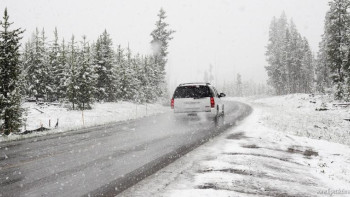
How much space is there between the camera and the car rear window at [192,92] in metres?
15.6

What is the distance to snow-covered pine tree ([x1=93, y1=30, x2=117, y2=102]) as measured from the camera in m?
35.1

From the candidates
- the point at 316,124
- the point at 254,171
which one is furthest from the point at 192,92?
the point at 316,124

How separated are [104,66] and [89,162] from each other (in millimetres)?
29284

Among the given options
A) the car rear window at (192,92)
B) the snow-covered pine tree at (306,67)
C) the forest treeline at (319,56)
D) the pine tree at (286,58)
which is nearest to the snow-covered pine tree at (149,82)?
the forest treeline at (319,56)

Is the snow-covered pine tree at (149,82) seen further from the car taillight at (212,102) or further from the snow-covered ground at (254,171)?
the snow-covered ground at (254,171)

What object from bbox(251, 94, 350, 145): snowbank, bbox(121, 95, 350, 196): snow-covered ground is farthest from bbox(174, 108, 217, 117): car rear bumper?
bbox(121, 95, 350, 196): snow-covered ground

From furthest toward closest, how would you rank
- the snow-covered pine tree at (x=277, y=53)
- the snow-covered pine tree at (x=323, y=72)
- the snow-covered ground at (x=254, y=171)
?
the snow-covered pine tree at (x=277, y=53) → the snow-covered pine tree at (x=323, y=72) → the snow-covered ground at (x=254, y=171)

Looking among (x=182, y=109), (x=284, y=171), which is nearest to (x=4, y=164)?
(x=284, y=171)

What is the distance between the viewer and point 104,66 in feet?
117

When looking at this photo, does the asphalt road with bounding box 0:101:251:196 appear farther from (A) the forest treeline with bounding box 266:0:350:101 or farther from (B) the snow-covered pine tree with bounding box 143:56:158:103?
(B) the snow-covered pine tree with bounding box 143:56:158:103

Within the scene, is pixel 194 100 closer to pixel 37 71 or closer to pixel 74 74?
pixel 74 74

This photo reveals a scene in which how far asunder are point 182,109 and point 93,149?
6.88m

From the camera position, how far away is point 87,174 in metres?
6.59

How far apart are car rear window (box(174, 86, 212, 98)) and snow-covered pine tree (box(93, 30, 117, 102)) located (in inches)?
830
